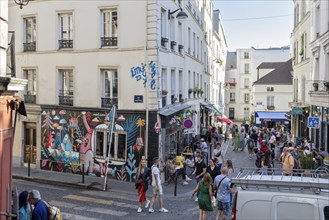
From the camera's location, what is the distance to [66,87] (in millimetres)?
18875

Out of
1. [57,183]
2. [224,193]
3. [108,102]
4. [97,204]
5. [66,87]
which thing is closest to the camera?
[224,193]

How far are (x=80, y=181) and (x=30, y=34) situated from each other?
25.5 feet

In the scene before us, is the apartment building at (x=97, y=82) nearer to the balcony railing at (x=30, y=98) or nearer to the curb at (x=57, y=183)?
the balcony railing at (x=30, y=98)

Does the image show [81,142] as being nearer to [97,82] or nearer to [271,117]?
[97,82]

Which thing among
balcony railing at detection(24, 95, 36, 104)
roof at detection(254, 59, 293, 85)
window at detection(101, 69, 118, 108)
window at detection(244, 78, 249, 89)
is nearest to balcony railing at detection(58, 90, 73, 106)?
balcony railing at detection(24, 95, 36, 104)

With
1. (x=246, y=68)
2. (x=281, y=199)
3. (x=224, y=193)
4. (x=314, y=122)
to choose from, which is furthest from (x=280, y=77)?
(x=281, y=199)

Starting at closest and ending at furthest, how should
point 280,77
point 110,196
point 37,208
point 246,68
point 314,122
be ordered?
point 37,208
point 110,196
point 314,122
point 280,77
point 246,68

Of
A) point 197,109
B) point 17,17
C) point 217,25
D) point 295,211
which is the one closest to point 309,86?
point 197,109

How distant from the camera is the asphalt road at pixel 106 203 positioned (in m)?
12.0

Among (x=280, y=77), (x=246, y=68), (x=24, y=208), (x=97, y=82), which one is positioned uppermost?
(x=246, y=68)

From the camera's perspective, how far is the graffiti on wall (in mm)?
16594

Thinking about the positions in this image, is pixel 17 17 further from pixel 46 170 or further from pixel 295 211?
pixel 295 211

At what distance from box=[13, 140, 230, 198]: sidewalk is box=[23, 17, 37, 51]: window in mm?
5806

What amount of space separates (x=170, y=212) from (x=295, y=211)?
6.38m
